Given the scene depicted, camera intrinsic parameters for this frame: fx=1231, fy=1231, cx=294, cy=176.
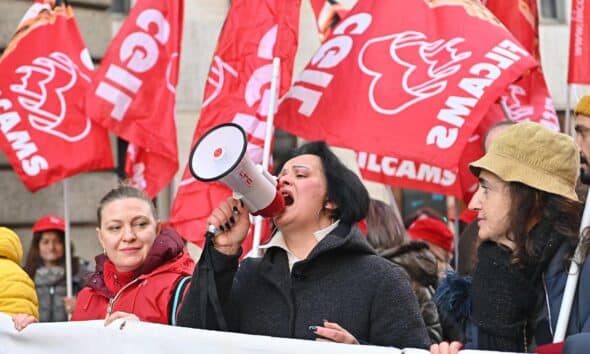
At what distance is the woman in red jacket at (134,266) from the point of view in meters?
4.48

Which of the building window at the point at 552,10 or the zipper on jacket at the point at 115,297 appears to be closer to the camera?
the zipper on jacket at the point at 115,297

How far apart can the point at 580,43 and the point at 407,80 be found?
1.15 metres

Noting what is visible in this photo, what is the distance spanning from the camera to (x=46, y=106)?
770cm

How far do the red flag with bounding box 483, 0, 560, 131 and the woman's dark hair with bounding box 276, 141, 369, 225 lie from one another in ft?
11.3

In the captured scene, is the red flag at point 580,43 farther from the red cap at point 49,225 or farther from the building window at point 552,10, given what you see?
the building window at point 552,10

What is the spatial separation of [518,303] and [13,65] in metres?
4.97

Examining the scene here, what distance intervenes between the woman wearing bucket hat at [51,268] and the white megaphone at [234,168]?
455 cm

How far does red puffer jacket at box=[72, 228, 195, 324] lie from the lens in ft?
14.6

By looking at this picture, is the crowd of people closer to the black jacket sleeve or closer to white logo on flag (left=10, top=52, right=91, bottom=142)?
the black jacket sleeve

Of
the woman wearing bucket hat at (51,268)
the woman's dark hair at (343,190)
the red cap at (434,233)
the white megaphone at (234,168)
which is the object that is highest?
the white megaphone at (234,168)

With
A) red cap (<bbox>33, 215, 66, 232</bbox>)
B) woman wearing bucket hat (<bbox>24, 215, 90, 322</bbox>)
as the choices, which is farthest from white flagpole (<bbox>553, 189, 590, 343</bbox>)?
red cap (<bbox>33, 215, 66, 232</bbox>)

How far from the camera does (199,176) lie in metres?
3.63

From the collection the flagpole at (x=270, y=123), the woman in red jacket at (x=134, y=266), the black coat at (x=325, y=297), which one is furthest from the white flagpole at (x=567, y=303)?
the flagpole at (x=270, y=123)

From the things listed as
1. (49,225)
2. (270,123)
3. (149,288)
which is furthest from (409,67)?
(49,225)
